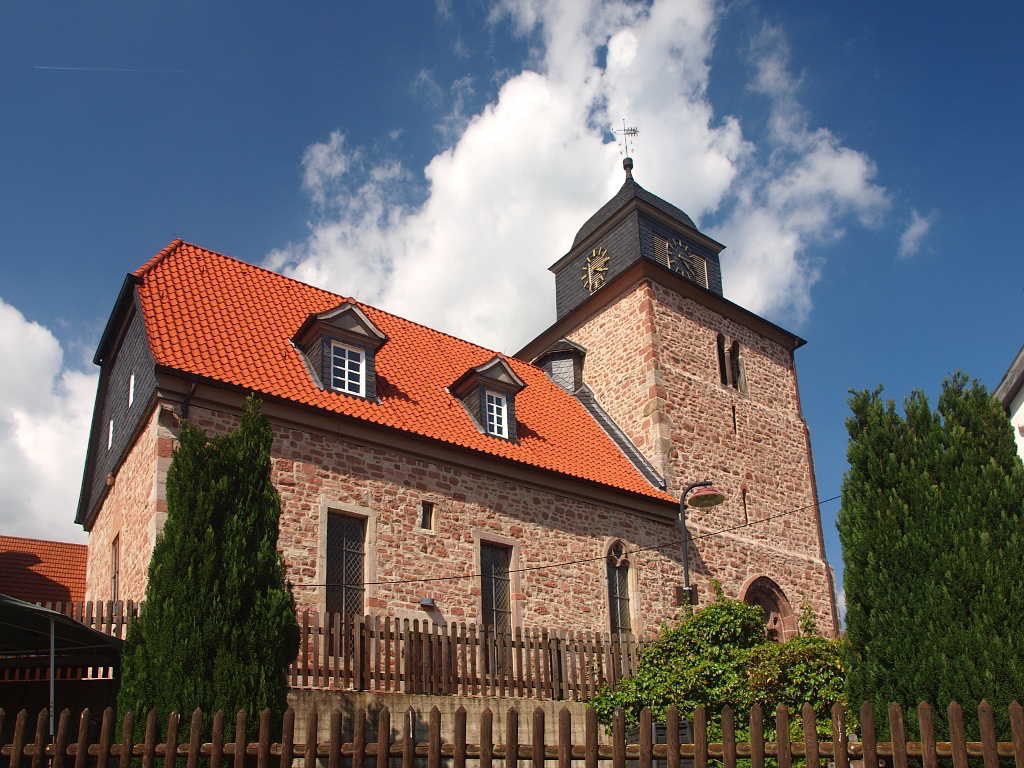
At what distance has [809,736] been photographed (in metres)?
6.59

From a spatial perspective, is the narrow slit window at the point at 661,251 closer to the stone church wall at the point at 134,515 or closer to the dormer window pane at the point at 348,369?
the dormer window pane at the point at 348,369

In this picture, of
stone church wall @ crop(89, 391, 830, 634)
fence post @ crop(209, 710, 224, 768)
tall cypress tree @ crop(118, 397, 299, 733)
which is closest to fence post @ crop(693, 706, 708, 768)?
fence post @ crop(209, 710, 224, 768)

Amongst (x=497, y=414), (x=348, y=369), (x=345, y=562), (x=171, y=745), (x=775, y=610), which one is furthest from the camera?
(x=775, y=610)

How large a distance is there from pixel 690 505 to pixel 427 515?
443 centimetres

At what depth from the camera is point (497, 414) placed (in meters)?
17.5

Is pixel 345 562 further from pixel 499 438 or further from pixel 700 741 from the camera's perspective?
pixel 700 741

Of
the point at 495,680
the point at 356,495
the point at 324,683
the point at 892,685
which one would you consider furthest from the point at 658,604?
the point at 892,685

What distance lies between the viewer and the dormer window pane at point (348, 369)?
15.6 meters

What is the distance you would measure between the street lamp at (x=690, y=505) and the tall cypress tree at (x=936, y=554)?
6122 millimetres

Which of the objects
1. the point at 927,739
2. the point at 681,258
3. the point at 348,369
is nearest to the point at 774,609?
the point at 681,258

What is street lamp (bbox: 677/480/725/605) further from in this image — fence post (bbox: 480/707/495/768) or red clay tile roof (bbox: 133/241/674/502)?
fence post (bbox: 480/707/495/768)

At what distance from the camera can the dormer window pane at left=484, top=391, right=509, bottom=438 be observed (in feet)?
56.7

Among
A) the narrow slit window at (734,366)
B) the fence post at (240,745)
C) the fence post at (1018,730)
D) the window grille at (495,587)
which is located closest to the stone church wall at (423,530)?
the window grille at (495,587)

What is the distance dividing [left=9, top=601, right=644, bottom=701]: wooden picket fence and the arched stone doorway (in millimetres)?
5517
